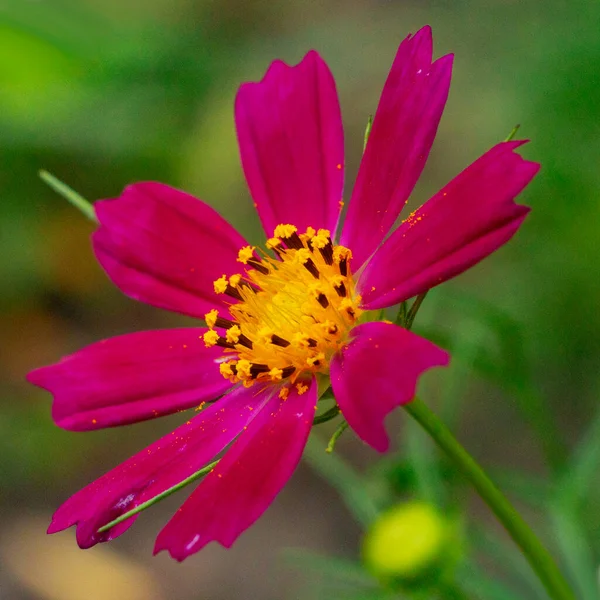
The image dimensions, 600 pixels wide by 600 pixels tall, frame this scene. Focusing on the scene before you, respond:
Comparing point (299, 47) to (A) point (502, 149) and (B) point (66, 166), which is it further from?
(A) point (502, 149)

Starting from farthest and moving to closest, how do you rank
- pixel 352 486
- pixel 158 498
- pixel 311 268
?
pixel 352 486
pixel 311 268
pixel 158 498

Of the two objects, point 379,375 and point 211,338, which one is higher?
point 379,375

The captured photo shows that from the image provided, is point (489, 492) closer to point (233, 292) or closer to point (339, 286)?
point (339, 286)

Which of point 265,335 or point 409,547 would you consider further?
point 409,547

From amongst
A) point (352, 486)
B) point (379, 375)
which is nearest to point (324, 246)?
point (379, 375)

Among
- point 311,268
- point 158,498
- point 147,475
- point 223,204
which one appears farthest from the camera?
point 223,204

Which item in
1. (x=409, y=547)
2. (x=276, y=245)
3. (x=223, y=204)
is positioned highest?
(x=276, y=245)

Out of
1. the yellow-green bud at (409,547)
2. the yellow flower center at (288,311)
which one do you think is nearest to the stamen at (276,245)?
the yellow flower center at (288,311)

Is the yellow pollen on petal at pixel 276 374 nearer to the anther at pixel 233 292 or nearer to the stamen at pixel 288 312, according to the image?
the stamen at pixel 288 312
